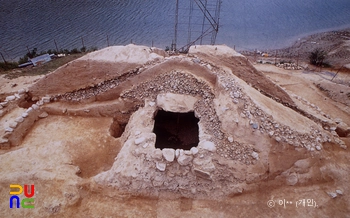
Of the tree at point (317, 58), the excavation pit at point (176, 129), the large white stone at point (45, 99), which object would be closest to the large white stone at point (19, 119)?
the large white stone at point (45, 99)

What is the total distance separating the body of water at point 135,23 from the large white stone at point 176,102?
10.6m

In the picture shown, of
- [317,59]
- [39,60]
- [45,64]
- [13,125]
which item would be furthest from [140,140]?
[317,59]

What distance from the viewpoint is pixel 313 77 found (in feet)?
51.7

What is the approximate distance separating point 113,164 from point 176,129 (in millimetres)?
3297

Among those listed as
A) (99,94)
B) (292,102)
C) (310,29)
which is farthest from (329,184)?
(310,29)

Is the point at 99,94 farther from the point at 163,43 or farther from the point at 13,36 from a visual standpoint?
the point at 13,36

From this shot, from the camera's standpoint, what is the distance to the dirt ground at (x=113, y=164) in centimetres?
663

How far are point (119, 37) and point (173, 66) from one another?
13.4 meters

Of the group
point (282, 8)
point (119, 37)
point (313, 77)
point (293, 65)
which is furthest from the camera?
point (282, 8)

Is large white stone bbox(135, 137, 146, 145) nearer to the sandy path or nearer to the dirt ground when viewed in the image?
the dirt ground

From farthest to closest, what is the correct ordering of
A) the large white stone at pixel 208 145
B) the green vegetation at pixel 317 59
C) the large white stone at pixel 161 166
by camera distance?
the green vegetation at pixel 317 59
the large white stone at pixel 208 145
the large white stone at pixel 161 166

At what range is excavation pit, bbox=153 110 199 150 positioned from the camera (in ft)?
31.5

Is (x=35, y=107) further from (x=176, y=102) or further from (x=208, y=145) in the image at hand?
(x=208, y=145)

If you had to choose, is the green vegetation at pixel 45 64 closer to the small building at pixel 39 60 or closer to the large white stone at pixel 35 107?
the small building at pixel 39 60
